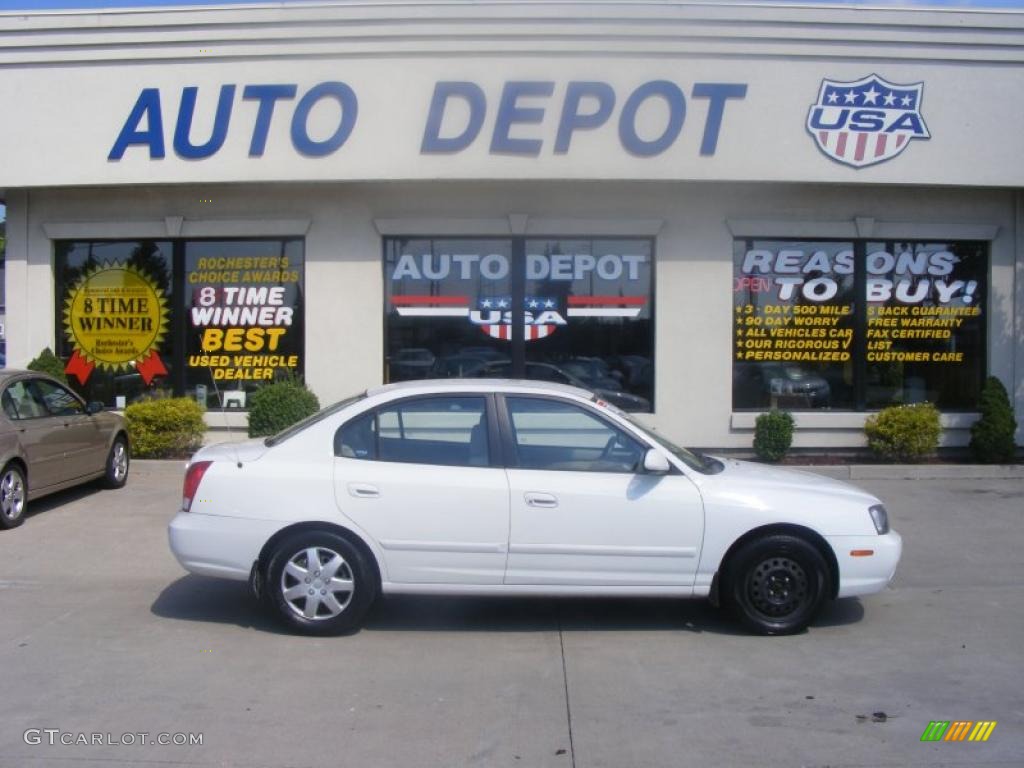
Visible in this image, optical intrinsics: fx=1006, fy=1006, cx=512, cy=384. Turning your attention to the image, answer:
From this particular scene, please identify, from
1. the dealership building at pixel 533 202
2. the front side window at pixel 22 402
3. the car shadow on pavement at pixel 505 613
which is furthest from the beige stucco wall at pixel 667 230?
the car shadow on pavement at pixel 505 613

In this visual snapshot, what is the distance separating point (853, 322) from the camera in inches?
529

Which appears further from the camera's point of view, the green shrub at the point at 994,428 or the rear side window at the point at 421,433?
the green shrub at the point at 994,428

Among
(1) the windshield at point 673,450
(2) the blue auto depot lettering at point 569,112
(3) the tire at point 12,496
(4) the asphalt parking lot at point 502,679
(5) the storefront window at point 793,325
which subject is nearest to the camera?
(4) the asphalt parking lot at point 502,679

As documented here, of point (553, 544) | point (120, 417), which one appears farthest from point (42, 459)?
point (553, 544)

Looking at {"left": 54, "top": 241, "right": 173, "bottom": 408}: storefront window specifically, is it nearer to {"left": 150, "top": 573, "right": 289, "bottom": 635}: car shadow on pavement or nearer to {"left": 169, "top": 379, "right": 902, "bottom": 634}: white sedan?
{"left": 150, "top": 573, "right": 289, "bottom": 635}: car shadow on pavement

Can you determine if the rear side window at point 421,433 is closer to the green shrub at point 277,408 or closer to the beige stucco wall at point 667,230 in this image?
the green shrub at point 277,408

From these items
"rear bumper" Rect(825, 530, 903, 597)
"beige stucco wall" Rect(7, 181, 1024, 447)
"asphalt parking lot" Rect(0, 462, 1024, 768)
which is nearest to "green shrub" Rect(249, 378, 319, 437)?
"beige stucco wall" Rect(7, 181, 1024, 447)

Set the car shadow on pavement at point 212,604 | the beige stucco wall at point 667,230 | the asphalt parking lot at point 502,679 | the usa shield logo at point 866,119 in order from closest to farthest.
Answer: the asphalt parking lot at point 502,679 → the car shadow on pavement at point 212,604 → the usa shield logo at point 866,119 → the beige stucco wall at point 667,230

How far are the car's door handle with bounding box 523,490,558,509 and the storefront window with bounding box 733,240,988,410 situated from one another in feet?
25.1

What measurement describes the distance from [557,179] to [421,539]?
722 centimetres

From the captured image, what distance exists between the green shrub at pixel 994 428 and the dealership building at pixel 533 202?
558 mm

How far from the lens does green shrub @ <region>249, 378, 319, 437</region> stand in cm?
1252

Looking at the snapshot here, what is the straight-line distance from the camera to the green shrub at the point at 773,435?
496 inches

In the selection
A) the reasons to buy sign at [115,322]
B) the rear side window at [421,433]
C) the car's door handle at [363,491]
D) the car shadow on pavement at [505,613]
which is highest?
the reasons to buy sign at [115,322]
